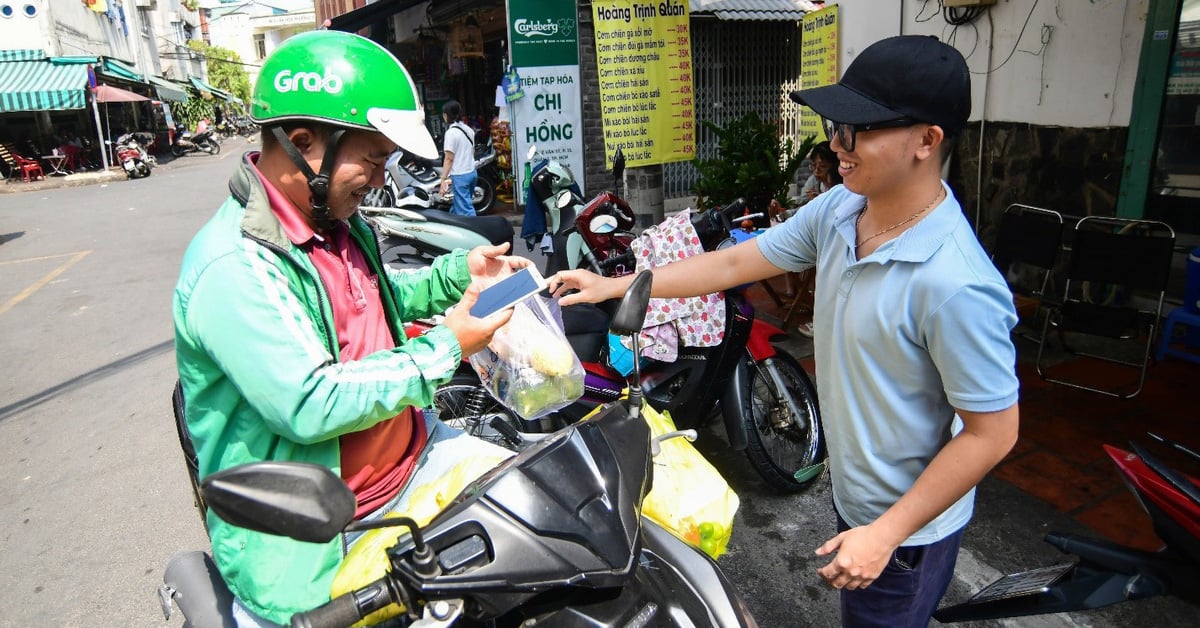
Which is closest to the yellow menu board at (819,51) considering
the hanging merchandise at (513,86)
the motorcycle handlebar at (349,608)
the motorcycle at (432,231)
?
the motorcycle at (432,231)

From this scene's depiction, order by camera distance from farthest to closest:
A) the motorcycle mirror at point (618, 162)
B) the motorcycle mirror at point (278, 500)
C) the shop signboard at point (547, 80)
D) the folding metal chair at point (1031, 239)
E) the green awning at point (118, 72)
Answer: the green awning at point (118, 72) → the shop signboard at point (547, 80) → the motorcycle mirror at point (618, 162) → the folding metal chair at point (1031, 239) → the motorcycle mirror at point (278, 500)

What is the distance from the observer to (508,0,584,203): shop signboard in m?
8.67

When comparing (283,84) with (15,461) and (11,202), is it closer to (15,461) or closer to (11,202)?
(15,461)

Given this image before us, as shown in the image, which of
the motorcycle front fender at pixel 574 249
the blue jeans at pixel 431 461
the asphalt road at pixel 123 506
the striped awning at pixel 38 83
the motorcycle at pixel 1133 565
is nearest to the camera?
the blue jeans at pixel 431 461

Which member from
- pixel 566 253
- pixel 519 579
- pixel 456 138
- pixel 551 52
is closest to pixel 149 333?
pixel 566 253

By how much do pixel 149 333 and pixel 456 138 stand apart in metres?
4.61

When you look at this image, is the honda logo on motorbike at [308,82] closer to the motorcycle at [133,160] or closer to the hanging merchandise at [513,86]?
the hanging merchandise at [513,86]

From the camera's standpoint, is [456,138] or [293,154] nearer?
[293,154]

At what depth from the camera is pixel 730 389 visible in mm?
3426

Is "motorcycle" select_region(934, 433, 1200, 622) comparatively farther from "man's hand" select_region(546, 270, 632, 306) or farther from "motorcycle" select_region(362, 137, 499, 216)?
"motorcycle" select_region(362, 137, 499, 216)

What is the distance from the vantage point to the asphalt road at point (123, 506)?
287cm

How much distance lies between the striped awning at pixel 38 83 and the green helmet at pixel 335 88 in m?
23.5

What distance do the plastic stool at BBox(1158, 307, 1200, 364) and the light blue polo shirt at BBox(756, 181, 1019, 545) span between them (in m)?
3.43

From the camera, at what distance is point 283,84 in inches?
60.7
